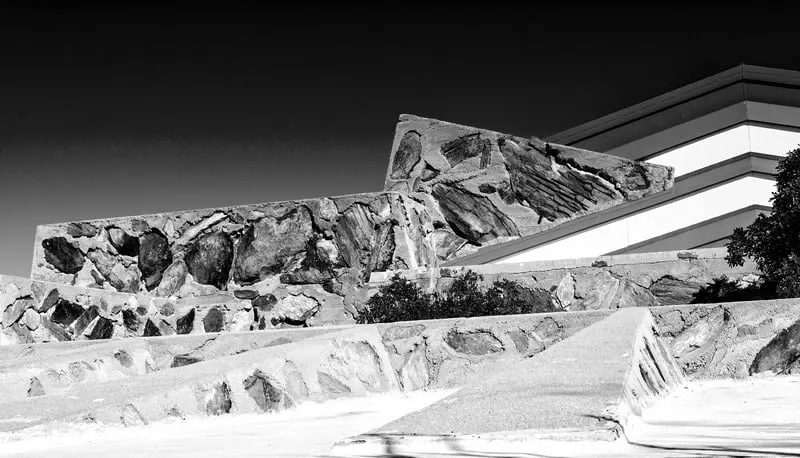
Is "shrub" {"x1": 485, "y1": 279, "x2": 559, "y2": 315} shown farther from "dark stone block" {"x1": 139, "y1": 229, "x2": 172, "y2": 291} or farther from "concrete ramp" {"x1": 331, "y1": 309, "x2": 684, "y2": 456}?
"dark stone block" {"x1": 139, "y1": 229, "x2": 172, "y2": 291}

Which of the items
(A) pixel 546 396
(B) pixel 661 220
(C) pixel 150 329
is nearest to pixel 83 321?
(C) pixel 150 329

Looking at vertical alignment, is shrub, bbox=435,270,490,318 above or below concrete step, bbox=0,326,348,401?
above

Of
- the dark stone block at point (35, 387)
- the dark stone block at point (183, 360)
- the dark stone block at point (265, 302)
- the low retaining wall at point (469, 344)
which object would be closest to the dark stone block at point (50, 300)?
the dark stone block at point (265, 302)

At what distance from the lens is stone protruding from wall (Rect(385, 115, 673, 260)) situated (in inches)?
468

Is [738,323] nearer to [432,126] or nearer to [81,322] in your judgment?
[432,126]

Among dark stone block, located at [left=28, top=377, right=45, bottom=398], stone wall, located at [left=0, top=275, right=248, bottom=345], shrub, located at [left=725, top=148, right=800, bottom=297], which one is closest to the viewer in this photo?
dark stone block, located at [left=28, top=377, right=45, bottom=398]

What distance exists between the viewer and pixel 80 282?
514 inches

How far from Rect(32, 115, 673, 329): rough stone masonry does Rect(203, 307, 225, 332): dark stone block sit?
28cm

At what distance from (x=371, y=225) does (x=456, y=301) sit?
2.31 m

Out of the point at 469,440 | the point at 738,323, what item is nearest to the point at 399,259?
the point at 738,323

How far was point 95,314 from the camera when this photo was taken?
39.0 ft

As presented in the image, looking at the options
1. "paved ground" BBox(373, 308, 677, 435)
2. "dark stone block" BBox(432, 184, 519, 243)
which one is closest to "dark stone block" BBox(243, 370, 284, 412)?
"paved ground" BBox(373, 308, 677, 435)

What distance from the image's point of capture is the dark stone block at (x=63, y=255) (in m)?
13.1

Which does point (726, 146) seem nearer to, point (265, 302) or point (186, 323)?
point (265, 302)
